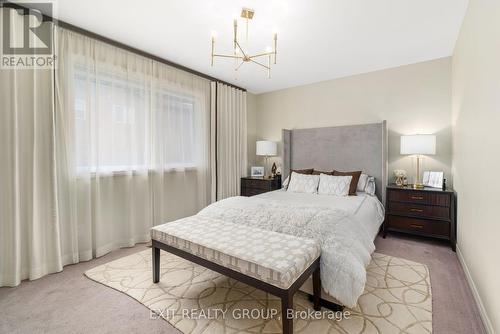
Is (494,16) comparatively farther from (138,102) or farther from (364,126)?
(138,102)

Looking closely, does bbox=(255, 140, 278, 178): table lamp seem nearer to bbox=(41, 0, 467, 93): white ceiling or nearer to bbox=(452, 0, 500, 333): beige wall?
bbox=(41, 0, 467, 93): white ceiling

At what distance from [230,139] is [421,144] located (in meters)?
2.90

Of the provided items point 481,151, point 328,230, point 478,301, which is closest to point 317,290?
Answer: point 328,230

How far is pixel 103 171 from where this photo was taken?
2.72 meters

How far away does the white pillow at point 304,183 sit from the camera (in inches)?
139

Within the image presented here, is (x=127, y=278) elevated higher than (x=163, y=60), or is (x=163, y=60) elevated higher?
(x=163, y=60)

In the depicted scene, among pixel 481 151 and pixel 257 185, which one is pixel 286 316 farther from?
pixel 257 185

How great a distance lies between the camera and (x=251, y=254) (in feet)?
4.99

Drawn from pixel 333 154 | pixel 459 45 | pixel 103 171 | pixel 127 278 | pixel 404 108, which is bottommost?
pixel 127 278

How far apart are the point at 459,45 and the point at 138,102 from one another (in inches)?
152

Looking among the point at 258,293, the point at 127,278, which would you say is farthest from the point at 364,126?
the point at 127,278

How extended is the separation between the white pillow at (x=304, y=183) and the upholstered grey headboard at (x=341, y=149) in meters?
0.52

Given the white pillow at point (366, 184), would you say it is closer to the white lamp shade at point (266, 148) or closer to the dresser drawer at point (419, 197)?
the dresser drawer at point (419, 197)

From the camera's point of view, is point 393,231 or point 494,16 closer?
point 494,16
